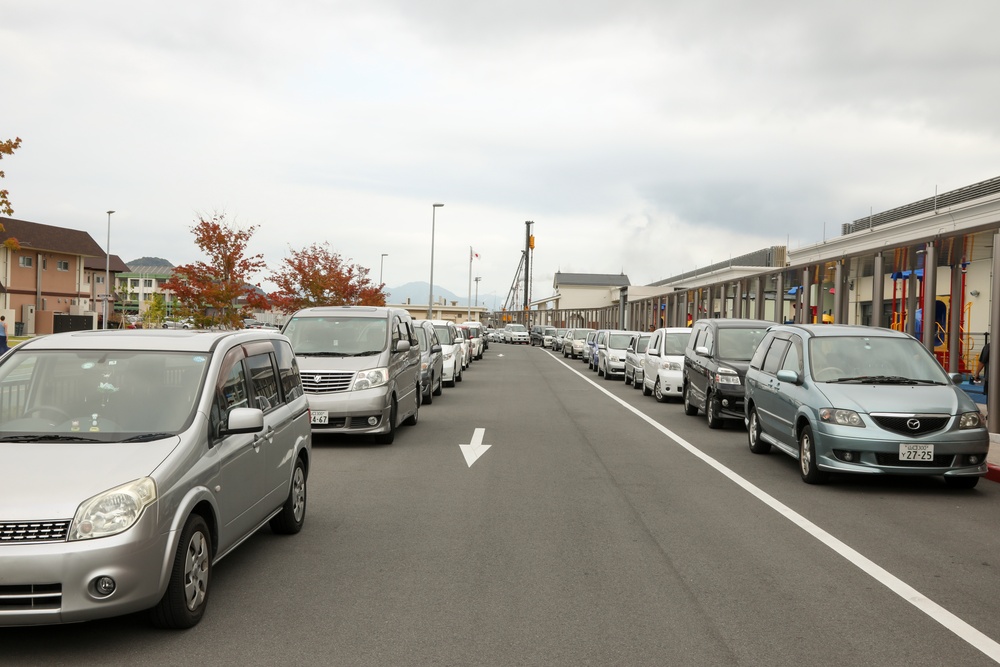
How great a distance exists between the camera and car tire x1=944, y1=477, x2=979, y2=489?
933 cm

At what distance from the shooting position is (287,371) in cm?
725

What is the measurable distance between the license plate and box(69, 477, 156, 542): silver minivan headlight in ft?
24.1

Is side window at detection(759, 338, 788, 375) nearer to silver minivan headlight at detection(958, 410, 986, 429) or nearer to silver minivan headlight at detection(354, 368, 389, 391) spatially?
silver minivan headlight at detection(958, 410, 986, 429)

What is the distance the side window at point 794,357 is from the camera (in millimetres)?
10680

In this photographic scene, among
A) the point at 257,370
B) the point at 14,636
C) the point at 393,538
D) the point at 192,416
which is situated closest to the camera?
the point at 14,636

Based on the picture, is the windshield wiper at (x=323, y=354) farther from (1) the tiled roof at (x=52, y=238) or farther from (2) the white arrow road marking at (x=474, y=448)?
(1) the tiled roof at (x=52, y=238)

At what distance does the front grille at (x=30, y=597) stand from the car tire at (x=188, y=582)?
0.58 metres

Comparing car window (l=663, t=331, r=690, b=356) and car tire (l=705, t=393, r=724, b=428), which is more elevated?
car window (l=663, t=331, r=690, b=356)

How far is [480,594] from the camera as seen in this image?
5480 millimetres

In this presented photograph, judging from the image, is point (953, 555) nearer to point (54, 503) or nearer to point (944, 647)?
point (944, 647)

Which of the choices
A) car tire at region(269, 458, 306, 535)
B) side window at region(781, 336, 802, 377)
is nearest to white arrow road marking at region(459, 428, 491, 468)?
car tire at region(269, 458, 306, 535)

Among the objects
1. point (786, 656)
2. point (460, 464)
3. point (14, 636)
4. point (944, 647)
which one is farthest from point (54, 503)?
point (460, 464)

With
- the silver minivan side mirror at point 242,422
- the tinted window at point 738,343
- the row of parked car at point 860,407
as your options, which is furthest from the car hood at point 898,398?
the silver minivan side mirror at point 242,422

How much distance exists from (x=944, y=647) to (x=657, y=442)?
8578 millimetres
